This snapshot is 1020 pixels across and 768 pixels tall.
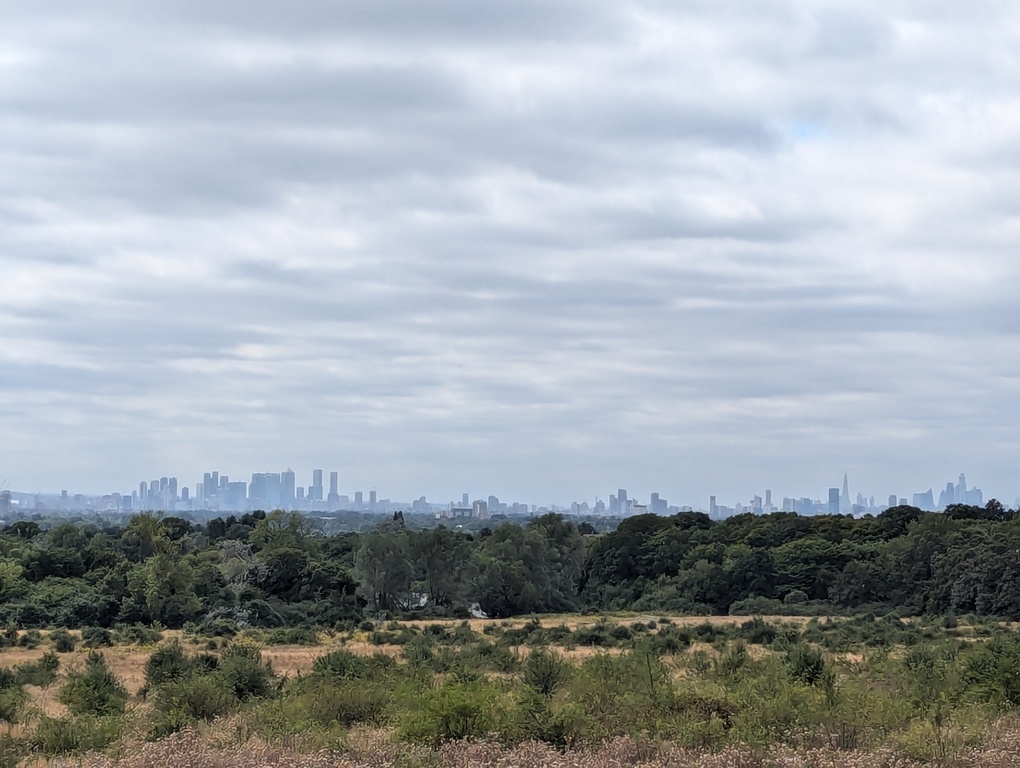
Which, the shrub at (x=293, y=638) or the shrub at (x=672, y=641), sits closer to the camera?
the shrub at (x=672, y=641)

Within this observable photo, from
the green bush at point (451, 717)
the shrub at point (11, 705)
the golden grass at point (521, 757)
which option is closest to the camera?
the golden grass at point (521, 757)

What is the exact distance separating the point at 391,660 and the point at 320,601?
3143 cm

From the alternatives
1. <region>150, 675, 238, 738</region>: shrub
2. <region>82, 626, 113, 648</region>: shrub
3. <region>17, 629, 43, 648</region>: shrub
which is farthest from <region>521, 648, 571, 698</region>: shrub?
<region>17, 629, 43, 648</region>: shrub

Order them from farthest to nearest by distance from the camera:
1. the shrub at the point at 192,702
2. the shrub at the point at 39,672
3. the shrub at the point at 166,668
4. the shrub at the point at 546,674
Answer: the shrub at the point at 39,672, the shrub at the point at 166,668, the shrub at the point at 546,674, the shrub at the point at 192,702

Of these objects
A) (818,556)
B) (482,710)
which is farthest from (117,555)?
(482,710)

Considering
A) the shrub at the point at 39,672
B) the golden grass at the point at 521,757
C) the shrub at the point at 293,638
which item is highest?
the golden grass at the point at 521,757

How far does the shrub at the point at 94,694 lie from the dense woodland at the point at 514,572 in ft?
85.5

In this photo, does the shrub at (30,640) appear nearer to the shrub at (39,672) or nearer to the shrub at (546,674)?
the shrub at (39,672)

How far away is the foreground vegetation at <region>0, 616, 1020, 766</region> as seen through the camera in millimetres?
13836

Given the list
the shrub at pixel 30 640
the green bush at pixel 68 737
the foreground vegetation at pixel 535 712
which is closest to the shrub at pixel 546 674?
the foreground vegetation at pixel 535 712

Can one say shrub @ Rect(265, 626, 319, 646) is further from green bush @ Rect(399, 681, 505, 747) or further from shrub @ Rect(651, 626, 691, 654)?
green bush @ Rect(399, 681, 505, 747)

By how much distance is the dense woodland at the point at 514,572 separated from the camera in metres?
49.6

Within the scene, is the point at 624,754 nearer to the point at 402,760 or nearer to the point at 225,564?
the point at 402,760

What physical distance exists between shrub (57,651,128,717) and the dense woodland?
85.5 ft
